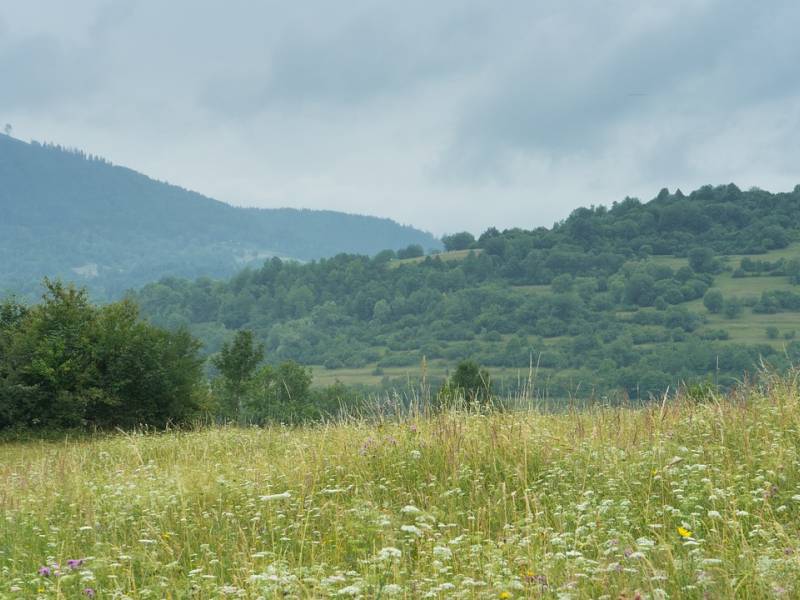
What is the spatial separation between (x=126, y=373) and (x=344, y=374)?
137 m

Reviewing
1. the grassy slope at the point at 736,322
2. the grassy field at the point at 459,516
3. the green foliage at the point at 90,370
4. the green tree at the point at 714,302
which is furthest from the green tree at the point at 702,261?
the grassy field at the point at 459,516

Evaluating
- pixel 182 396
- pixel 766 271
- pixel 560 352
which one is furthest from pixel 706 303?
pixel 182 396

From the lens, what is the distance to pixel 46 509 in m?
8.60

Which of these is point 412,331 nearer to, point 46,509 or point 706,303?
point 706,303

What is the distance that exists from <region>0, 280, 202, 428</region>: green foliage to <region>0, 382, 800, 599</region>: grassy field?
1790 centimetres

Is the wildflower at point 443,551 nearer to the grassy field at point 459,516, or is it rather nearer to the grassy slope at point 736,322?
the grassy field at point 459,516

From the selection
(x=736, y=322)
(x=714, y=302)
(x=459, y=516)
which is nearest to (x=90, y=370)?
(x=459, y=516)

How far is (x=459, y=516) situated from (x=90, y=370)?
24.4m

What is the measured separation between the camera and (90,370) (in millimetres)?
28516

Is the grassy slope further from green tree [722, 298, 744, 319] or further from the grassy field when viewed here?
the grassy field

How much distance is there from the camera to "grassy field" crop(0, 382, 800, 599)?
15.6 ft

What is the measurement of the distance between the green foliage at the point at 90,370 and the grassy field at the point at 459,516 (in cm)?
1790

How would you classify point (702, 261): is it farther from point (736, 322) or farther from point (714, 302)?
point (736, 322)

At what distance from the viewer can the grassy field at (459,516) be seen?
476cm
